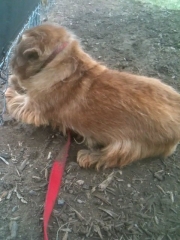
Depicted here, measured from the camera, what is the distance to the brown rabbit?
1.96 m

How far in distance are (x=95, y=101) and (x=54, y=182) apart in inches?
23.6

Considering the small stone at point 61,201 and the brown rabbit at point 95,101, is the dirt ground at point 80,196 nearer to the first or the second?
the small stone at point 61,201

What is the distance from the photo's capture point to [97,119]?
2.00m

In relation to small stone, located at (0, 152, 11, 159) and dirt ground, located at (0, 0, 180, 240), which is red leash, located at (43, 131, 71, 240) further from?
small stone, located at (0, 152, 11, 159)

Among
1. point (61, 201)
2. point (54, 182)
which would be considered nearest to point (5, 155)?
point (54, 182)

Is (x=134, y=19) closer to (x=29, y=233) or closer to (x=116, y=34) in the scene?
(x=116, y=34)

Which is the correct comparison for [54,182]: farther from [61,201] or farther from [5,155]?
[5,155]

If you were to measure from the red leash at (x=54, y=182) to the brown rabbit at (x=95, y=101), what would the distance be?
0.12 metres

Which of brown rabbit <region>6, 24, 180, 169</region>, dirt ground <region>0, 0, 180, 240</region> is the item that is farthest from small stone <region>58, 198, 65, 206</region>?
brown rabbit <region>6, 24, 180, 169</region>

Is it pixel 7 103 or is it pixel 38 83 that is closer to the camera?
pixel 38 83

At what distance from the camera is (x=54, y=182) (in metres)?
1.95

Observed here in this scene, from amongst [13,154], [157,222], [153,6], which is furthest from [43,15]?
[157,222]

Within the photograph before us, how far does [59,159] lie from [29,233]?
56 cm

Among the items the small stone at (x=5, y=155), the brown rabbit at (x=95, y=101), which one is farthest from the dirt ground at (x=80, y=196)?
the brown rabbit at (x=95, y=101)
